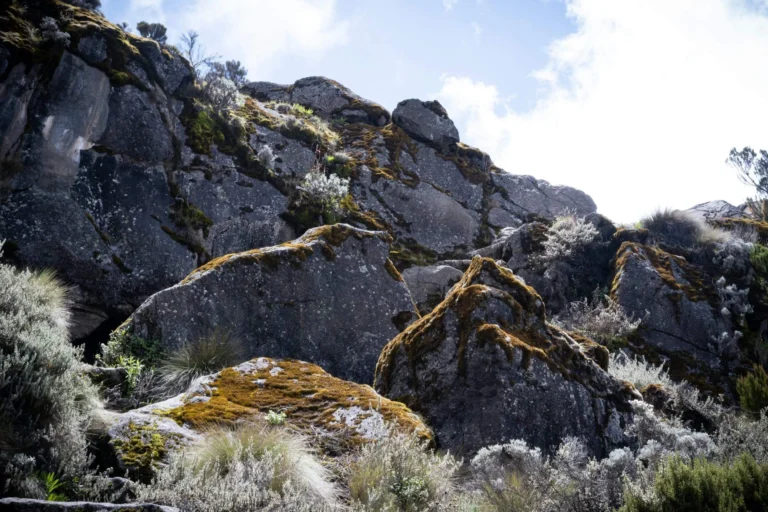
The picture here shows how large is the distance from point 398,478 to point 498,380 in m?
2.25

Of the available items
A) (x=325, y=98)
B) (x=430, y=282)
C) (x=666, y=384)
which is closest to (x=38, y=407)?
(x=666, y=384)

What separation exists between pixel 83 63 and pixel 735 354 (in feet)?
50.9

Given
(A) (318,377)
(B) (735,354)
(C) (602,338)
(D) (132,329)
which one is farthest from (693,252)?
(D) (132,329)

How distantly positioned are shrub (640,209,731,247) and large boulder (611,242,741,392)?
1.70 metres

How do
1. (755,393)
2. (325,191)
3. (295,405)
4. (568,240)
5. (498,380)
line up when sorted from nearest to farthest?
(295,405) < (498,380) < (755,393) < (325,191) < (568,240)

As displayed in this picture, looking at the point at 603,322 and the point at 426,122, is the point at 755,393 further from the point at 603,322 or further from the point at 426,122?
the point at 426,122

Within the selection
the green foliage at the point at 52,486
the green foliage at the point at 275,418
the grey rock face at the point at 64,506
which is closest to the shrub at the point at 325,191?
the green foliage at the point at 275,418

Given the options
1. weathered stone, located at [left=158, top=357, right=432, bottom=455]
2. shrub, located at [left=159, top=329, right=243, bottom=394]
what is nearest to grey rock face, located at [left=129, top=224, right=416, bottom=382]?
shrub, located at [left=159, top=329, right=243, bottom=394]

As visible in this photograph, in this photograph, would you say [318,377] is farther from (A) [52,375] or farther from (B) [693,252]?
(B) [693,252]

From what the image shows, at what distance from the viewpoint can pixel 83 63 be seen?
11.6 meters

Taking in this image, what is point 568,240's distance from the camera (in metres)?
14.1

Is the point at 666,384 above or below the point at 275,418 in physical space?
above

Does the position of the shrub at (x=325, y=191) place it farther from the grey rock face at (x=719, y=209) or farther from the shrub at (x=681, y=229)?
the grey rock face at (x=719, y=209)

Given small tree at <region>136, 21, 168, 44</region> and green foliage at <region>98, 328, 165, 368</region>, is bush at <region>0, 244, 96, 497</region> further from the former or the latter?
small tree at <region>136, 21, 168, 44</region>
